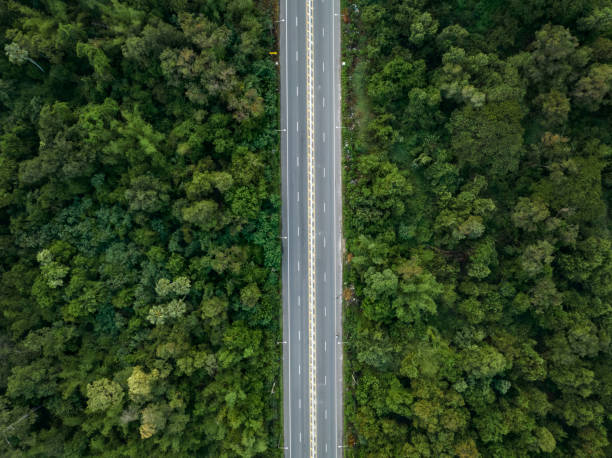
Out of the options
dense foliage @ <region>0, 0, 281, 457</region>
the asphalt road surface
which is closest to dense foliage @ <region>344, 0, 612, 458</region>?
the asphalt road surface

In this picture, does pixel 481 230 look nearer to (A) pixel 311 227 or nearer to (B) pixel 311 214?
(A) pixel 311 227

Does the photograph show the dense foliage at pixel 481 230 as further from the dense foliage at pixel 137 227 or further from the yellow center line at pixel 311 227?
the dense foliage at pixel 137 227

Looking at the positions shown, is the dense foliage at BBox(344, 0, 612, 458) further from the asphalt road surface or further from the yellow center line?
the yellow center line

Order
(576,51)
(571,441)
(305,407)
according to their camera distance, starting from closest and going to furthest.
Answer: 1. (576,51)
2. (571,441)
3. (305,407)

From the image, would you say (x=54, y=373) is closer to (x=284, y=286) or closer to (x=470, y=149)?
(x=284, y=286)

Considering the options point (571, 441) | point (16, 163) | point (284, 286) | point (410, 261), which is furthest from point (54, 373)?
point (571, 441)

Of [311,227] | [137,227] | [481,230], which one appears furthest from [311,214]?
[137,227]

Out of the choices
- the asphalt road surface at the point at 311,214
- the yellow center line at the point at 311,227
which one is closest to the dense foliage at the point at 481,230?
the asphalt road surface at the point at 311,214
